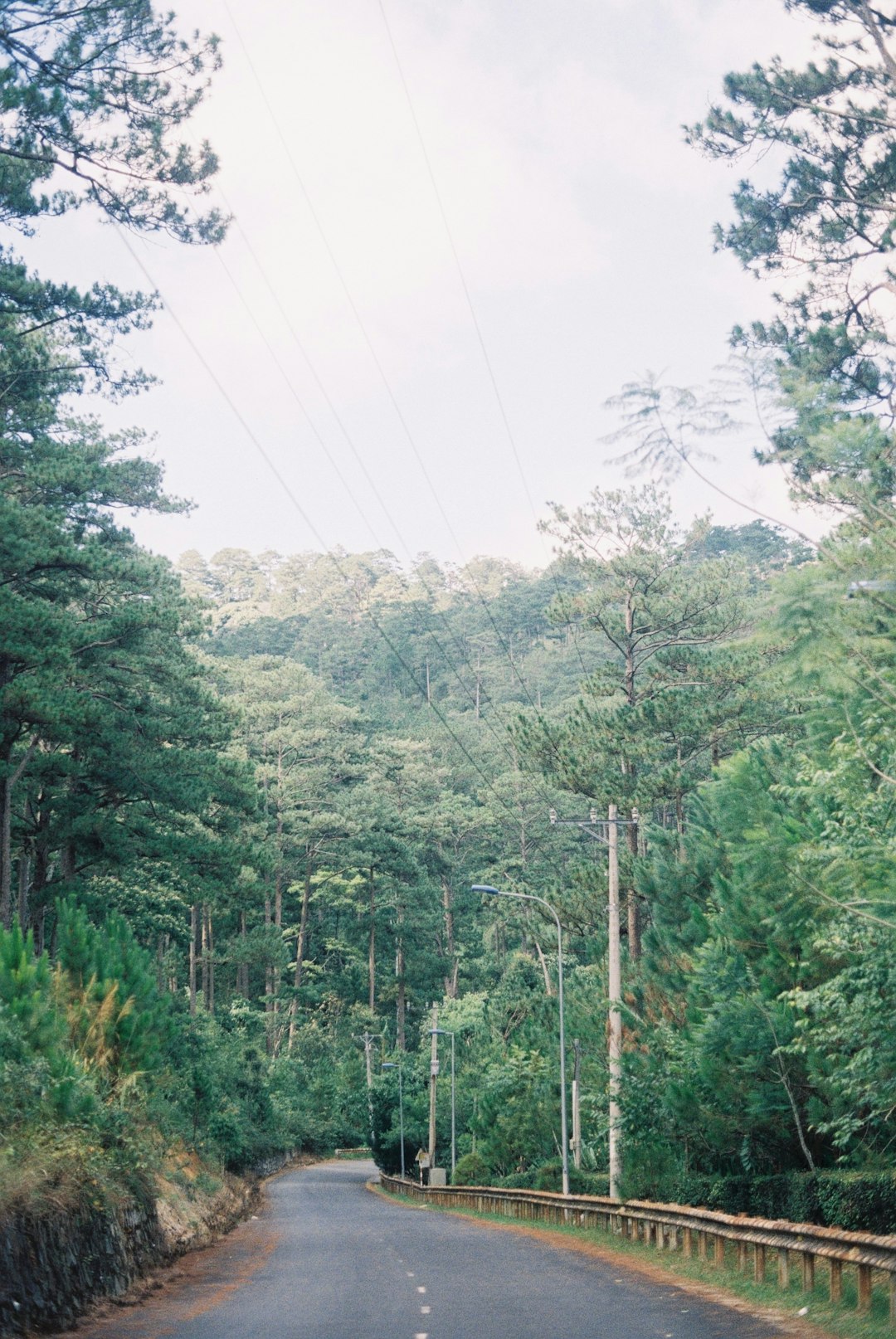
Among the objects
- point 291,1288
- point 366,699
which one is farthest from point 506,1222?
point 366,699

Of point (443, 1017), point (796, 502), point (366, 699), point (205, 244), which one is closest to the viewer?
point (796, 502)

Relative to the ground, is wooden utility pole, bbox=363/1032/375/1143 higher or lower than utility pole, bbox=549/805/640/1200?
lower

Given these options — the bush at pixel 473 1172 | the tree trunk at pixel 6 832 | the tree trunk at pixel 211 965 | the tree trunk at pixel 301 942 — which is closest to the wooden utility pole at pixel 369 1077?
the tree trunk at pixel 301 942

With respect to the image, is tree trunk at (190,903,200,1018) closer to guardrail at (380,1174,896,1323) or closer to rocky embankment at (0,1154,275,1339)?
guardrail at (380,1174,896,1323)

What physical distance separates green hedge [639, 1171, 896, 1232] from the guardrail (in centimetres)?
90

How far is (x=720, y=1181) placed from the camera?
21438mm

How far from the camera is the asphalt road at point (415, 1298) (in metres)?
12.3

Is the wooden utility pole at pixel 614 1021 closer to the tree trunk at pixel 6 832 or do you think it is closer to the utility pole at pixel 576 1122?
the utility pole at pixel 576 1122

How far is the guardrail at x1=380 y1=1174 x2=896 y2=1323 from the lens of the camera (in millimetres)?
12211

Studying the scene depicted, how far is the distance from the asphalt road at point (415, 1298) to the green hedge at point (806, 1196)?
2.57 meters

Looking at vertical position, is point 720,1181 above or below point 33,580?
below

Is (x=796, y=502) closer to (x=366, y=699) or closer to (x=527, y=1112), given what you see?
(x=527, y=1112)

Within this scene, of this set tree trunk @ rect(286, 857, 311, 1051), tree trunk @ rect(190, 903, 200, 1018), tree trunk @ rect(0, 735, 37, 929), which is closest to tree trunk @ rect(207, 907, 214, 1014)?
tree trunk @ rect(190, 903, 200, 1018)

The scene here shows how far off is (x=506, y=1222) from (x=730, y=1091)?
1252 cm
